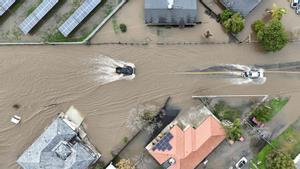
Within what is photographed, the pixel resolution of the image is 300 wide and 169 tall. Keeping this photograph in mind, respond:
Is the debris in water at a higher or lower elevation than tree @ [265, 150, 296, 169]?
higher

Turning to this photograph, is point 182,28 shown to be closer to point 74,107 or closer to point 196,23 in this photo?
point 196,23

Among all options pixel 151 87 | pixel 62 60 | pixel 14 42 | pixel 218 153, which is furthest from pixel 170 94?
pixel 14 42

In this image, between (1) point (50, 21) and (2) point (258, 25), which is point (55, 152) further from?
(2) point (258, 25)

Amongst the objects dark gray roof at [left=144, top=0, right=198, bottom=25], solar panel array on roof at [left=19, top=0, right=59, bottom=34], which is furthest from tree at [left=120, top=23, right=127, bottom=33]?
solar panel array on roof at [left=19, top=0, right=59, bottom=34]

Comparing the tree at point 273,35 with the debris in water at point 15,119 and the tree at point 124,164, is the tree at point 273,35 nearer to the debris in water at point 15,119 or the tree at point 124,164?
the tree at point 124,164

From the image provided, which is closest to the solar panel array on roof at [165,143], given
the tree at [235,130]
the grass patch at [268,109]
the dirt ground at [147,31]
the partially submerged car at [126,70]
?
the tree at [235,130]

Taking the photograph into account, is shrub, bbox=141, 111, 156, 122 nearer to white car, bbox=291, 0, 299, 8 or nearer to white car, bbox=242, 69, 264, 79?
white car, bbox=242, 69, 264, 79
